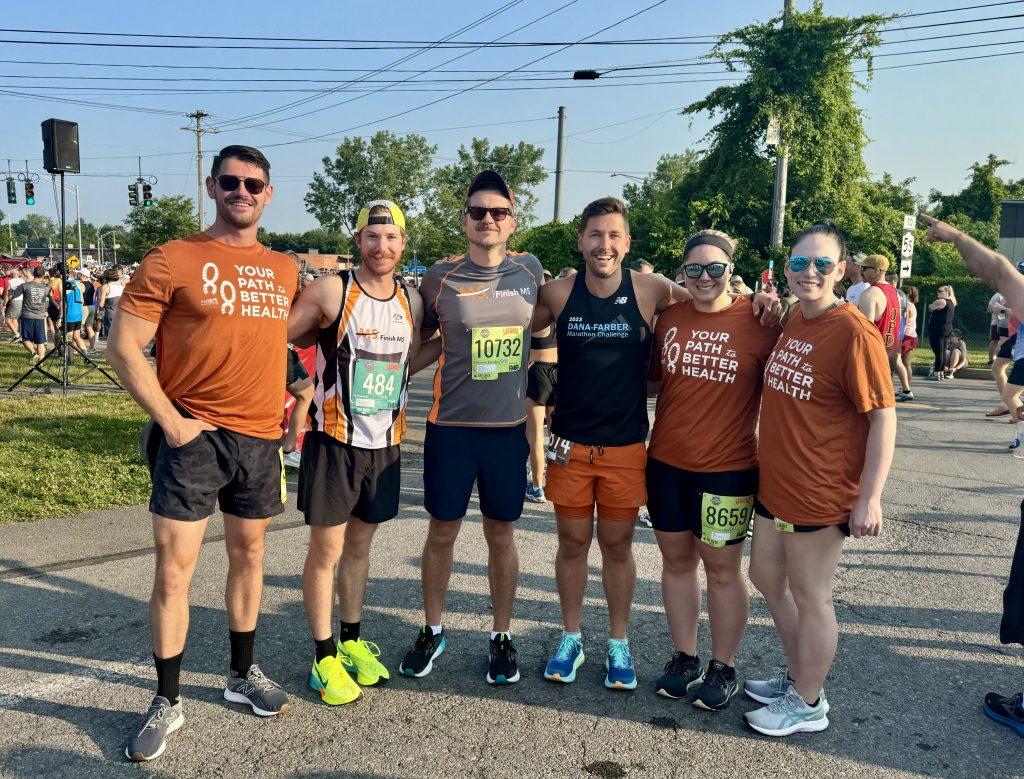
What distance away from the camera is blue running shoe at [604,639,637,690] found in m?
3.46

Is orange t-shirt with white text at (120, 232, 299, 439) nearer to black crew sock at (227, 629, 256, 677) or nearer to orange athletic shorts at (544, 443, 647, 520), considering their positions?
black crew sock at (227, 629, 256, 677)

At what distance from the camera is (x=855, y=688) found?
350 centimetres

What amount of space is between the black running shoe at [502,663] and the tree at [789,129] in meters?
23.6

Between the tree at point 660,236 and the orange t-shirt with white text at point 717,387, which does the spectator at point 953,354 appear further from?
the orange t-shirt with white text at point 717,387

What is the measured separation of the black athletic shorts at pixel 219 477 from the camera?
304cm

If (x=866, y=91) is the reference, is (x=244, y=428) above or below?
below

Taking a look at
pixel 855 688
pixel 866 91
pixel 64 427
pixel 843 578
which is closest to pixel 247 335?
pixel 855 688

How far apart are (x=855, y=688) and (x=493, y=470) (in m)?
1.91

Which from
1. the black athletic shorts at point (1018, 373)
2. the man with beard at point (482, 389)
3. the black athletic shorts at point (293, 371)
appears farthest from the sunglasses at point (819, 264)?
the black athletic shorts at point (1018, 373)

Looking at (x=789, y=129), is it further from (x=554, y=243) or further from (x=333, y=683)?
(x=333, y=683)

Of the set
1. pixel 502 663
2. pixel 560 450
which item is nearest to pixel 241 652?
pixel 502 663

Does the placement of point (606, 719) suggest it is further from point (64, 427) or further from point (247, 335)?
point (64, 427)

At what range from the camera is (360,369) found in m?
3.41

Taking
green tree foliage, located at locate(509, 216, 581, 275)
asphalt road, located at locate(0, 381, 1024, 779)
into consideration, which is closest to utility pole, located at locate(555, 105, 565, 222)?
green tree foliage, located at locate(509, 216, 581, 275)
